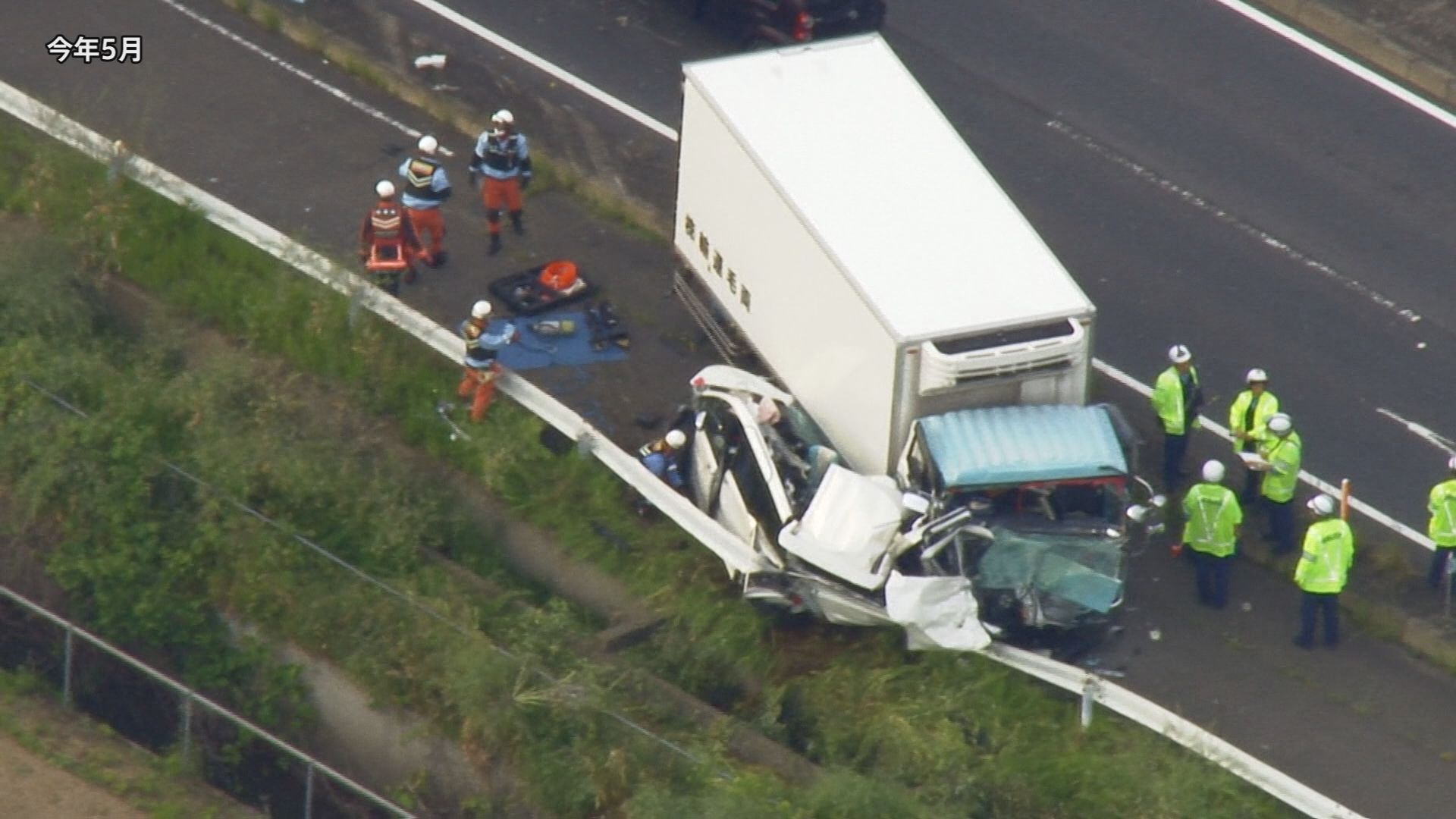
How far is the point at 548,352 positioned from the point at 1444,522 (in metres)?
7.59

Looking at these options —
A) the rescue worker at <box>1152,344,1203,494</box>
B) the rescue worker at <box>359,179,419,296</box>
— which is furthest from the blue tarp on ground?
the rescue worker at <box>1152,344,1203,494</box>

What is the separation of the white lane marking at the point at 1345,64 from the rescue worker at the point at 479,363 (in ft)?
31.5

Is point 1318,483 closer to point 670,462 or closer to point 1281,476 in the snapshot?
point 1281,476

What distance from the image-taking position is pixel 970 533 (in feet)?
64.8

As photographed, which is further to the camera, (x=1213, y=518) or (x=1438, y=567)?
(x=1438, y=567)

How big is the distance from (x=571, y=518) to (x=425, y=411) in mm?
1804

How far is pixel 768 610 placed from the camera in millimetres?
20312

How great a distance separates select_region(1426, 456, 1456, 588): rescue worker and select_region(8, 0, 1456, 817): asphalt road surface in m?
0.82

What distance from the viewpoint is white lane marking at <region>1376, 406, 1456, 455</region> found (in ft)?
73.0

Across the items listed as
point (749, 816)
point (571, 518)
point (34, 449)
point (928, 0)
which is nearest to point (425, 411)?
point (571, 518)

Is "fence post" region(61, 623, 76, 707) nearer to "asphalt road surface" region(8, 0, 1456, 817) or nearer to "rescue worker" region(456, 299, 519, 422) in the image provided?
"rescue worker" region(456, 299, 519, 422)

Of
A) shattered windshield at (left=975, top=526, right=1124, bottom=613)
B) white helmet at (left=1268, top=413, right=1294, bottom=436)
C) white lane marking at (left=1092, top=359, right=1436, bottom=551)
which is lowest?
white lane marking at (left=1092, top=359, right=1436, bottom=551)

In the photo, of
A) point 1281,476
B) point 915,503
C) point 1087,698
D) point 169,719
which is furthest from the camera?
point 169,719

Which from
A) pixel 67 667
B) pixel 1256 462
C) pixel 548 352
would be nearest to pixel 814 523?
pixel 1256 462
